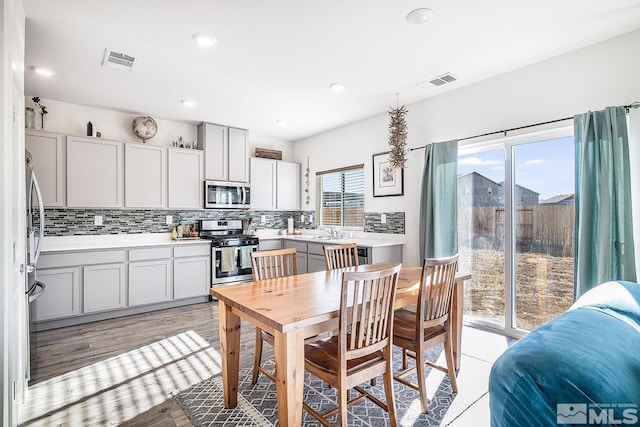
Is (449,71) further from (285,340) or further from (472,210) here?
(285,340)

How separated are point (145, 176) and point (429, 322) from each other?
4.02 meters

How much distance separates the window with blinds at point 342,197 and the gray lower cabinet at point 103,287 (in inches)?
121

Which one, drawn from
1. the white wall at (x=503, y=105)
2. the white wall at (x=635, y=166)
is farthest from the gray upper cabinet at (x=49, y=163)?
the white wall at (x=635, y=166)

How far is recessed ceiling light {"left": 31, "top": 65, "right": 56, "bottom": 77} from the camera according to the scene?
10.3 ft

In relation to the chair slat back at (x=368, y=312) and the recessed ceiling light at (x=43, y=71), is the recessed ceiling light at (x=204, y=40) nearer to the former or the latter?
the recessed ceiling light at (x=43, y=71)

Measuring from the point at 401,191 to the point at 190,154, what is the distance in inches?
121

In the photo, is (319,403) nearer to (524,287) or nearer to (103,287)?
(524,287)

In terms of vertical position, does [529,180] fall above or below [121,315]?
above

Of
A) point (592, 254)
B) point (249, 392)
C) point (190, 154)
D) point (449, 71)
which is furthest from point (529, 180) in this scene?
point (190, 154)

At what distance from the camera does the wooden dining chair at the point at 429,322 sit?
79.1 inches

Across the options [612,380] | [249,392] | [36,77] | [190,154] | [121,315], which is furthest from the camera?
[190,154]

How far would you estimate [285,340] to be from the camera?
5.10 ft

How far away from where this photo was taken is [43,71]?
10.5 feet

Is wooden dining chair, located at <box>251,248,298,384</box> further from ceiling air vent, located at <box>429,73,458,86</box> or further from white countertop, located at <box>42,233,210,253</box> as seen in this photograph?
ceiling air vent, located at <box>429,73,458,86</box>
